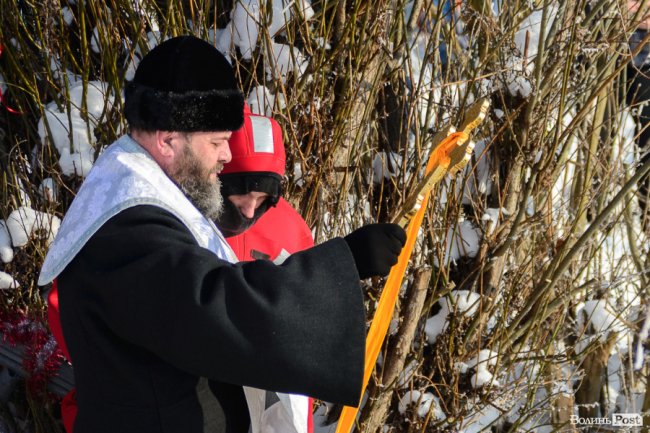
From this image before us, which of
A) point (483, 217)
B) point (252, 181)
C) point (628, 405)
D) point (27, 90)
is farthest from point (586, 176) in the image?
point (27, 90)

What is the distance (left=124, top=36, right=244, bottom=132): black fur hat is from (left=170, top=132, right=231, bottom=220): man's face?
0.03 meters

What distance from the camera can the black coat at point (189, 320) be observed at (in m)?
1.62

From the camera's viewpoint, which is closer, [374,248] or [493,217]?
[374,248]

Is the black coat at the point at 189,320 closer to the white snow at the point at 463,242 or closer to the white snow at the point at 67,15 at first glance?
the white snow at the point at 463,242

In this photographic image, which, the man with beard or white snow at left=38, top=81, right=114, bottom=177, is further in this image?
white snow at left=38, top=81, right=114, bottom=177

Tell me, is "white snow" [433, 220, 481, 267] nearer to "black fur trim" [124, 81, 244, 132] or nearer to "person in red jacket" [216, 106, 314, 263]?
"person in red jacket" [216, 106, 314, 263]

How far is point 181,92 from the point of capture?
195 centimetres

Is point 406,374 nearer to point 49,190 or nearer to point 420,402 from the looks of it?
point 420,402

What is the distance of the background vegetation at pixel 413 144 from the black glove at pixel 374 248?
1457 millimetres

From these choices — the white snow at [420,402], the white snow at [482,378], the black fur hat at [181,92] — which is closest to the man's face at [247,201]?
the black fur hat at [181,92]

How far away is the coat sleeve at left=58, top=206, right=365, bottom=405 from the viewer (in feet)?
5.31

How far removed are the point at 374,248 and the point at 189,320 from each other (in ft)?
1.44
